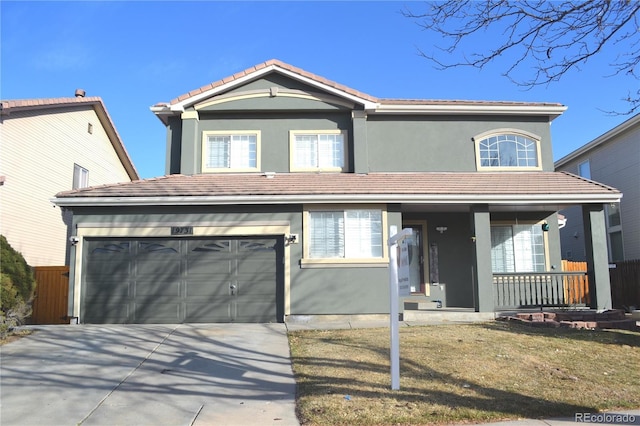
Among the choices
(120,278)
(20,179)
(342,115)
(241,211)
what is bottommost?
(120,278)

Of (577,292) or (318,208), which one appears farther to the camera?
(577,292)

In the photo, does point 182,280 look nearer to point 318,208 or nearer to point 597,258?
point 318,208

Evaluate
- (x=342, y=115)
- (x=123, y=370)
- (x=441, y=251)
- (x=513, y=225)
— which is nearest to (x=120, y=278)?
(x=123, y=370)

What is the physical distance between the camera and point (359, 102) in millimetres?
14250

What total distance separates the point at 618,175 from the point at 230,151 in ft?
53.0

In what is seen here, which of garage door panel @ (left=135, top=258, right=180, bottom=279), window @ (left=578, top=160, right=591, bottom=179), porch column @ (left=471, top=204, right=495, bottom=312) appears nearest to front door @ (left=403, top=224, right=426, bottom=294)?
porch column @ (left=471, top=204, right=495, bottom=312)

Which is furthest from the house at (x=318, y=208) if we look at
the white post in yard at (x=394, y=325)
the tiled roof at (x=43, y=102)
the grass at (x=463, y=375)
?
the white post in yard at (x=394, y=325)

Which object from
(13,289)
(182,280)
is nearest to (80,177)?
(182,280)

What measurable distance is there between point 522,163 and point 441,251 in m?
3.70

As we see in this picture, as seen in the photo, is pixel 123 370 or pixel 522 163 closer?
pixel 123 370

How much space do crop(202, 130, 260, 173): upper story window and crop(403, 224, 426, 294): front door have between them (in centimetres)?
511

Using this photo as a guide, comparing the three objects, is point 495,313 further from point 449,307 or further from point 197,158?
point 197,158

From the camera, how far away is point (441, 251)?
1477 centimetres

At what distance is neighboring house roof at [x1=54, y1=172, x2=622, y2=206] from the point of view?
40.5 ft
